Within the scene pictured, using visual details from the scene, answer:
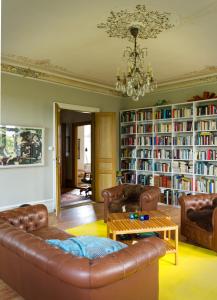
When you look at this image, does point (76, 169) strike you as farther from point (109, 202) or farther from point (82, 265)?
point (82, 265)

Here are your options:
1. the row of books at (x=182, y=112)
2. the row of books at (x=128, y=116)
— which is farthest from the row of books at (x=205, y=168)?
the row of books at (x=128, y=116)

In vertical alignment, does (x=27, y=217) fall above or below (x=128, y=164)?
below

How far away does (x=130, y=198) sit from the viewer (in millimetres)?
5207

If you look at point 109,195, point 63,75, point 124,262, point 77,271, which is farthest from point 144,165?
point 77,271

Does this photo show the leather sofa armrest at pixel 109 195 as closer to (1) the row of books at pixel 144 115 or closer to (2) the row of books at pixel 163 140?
(2) the row of books at pixel 163 140

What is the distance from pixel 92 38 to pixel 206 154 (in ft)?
Result: 11.7

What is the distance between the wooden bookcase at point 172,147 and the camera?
19.1 feet

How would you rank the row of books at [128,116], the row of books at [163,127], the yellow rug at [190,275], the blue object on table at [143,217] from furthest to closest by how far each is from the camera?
the row of books at [128,116], the row of books at [163,127], the blue object on table at [143,217], the yellow rug at [190,275]

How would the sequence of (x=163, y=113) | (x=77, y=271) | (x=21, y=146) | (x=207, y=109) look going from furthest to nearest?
(x=163, y=113)
(x=207, y=109)
(x=21, y=146)
(x=77, y=271)

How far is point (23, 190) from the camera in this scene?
17.9 feet

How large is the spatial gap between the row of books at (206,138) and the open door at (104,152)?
214cm

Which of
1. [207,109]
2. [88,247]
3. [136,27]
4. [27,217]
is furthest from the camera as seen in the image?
[207,109]

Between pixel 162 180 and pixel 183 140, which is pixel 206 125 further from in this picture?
→ pixel 162 180

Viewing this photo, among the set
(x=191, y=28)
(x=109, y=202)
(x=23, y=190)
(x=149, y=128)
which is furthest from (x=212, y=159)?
(x=23, y=190)
